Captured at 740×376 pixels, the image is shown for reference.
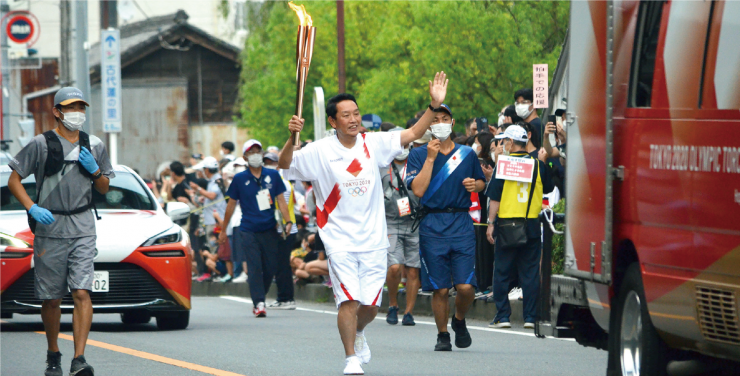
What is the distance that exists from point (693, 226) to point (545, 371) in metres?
3.29

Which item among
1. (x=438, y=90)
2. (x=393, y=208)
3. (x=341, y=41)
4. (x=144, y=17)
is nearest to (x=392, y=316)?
(x=393, y=208)

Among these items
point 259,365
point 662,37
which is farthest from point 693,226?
point 259,365

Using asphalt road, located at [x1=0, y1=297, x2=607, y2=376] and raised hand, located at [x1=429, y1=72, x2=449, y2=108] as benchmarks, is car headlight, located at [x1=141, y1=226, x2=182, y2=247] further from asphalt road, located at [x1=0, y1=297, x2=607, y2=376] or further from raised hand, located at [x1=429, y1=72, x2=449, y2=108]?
raised hand, located at [x1=429, y1=72, x2=449, y2=108]

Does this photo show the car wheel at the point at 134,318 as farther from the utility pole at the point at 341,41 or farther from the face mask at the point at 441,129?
the utility pole at the point at 341,41

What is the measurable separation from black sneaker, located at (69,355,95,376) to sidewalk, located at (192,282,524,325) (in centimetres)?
595

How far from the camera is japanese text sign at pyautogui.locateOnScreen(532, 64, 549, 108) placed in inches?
555

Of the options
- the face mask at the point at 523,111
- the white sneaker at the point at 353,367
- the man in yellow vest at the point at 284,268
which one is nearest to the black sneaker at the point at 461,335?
the white sneaker at the point at 353,367

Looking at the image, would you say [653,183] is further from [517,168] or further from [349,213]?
[517,168]

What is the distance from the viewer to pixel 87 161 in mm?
8469

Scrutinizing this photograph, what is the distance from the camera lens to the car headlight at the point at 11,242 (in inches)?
452

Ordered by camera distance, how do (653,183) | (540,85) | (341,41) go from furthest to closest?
(341,41) → (540,85) → (653,183)

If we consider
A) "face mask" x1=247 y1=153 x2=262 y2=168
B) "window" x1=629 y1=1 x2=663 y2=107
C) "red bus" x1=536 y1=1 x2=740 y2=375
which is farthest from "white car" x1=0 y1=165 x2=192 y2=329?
"window" x1=629 y1=1 x2=663 y2=107

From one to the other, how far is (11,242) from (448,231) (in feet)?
13.8

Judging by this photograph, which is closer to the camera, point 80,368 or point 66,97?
A: point 80,368
